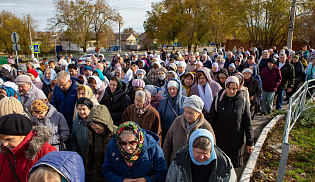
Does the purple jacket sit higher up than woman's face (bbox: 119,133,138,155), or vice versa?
the purple jacket

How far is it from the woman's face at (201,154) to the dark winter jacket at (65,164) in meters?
1.10

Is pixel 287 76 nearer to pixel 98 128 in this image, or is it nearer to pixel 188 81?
pixel 188 81

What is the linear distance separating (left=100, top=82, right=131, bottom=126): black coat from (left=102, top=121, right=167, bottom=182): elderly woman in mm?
1827

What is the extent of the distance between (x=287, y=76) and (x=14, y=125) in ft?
26.6

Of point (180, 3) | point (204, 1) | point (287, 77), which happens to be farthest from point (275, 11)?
point (287, 77)

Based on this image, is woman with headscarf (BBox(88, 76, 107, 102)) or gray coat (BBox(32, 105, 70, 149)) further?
woman with headscarf (BBox(88, 76, 107, 102))

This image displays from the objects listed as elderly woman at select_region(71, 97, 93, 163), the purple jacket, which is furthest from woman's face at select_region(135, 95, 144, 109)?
the purple jacket

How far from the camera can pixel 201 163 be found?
2256 mm

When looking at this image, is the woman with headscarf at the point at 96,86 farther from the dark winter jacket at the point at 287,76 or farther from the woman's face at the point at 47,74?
the dark winter jacket at the point at 287,76

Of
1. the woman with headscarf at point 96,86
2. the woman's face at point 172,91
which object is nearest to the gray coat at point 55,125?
the woman with headscarf at point 96,86

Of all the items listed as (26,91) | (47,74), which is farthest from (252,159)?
(47,74)

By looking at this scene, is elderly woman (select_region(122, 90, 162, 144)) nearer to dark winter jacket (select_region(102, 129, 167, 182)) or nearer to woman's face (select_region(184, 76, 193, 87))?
dark winter jacket (select_region(102, 129, 167, 182))

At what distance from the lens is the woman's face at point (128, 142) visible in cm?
235

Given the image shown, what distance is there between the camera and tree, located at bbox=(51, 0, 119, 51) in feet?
109
